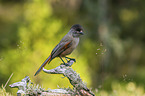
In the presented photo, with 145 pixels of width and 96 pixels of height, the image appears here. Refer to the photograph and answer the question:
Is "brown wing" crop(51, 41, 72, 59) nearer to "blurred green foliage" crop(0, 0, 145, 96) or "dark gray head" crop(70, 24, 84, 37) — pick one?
"dark gray head" crop(70, 24, 84, 37)

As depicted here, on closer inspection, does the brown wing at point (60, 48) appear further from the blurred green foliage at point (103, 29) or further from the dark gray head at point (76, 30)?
the blurred green foliage at point (103, 29)

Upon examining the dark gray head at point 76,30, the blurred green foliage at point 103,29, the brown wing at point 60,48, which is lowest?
the brown wing at point 60,48

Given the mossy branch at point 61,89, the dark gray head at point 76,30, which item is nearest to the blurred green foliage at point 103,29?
the mossy branch at point 61,89

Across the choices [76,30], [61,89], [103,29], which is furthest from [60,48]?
[103,29]

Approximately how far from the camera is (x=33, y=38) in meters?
7.32

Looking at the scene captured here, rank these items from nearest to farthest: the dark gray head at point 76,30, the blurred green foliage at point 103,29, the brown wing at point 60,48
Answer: the dark gray head at point 76,30 → the brown wing at point 60,48 → the blurred green foliage at point 103,29

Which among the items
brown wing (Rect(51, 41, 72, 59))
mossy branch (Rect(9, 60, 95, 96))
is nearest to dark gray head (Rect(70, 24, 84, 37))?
brown wing (Rect(51, 41, 72, 59))

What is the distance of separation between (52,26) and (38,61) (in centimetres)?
115

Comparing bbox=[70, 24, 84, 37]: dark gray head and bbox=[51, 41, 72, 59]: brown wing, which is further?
bbox=[51, 41, 72, 59]: brown wing

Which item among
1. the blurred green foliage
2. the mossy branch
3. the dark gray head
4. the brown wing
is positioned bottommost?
the mossy branch

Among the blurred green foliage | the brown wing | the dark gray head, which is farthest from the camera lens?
the blurred green foliage

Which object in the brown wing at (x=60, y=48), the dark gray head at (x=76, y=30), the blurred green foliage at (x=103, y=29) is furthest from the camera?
the blurred green foliage at (x=103, y=29)

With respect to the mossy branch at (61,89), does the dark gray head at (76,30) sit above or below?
above

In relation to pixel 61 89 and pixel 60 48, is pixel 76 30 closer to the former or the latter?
pixel 60 48
